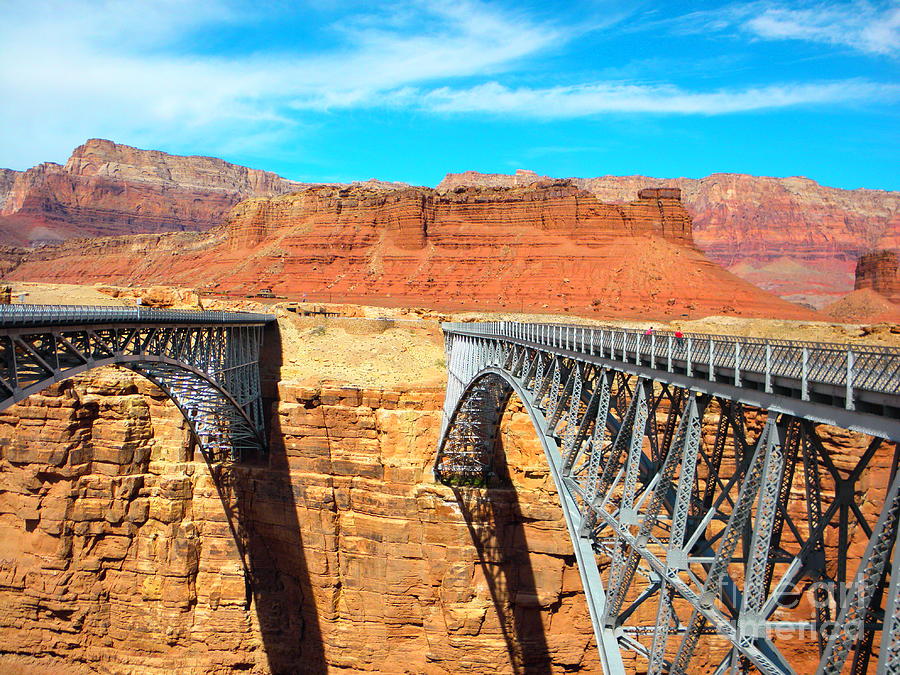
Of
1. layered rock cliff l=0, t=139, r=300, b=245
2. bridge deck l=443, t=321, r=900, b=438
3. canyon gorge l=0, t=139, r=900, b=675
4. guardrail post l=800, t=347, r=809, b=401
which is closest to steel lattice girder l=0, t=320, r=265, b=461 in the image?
canyon gorge l=0, t=139, r=900, b=675

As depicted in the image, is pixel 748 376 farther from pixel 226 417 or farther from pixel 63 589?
pixel 63 589

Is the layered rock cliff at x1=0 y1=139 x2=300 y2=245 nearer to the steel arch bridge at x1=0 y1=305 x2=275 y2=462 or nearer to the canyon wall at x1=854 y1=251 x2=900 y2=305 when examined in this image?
the steel arch bridge at x1=0 y1=305 x2=275 y2=462

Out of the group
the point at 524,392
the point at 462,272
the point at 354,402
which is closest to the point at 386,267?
the point at 462,272

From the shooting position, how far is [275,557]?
118ft

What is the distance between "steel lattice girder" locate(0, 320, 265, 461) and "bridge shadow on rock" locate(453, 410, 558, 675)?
12.9 meters

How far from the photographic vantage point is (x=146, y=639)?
3412 cm

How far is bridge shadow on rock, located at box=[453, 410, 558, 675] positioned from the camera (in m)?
31.3

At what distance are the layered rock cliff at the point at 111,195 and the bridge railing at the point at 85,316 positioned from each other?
153 meters

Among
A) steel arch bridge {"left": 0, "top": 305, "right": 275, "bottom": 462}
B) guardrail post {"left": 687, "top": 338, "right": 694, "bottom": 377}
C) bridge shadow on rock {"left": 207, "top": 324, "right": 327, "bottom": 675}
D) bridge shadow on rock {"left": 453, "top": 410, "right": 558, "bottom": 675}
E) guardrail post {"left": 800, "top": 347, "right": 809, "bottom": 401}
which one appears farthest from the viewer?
bridge shadow on rock {"left": 207, "top": 324, "right": 327, "bottom": 675}

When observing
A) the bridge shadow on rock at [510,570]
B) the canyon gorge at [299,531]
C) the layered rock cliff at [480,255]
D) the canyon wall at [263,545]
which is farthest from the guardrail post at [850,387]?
the layered rock cliff at [480,255]

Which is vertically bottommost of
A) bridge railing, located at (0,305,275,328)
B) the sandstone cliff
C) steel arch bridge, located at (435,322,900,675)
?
steel arch bridge, located at (435,322,900,675)

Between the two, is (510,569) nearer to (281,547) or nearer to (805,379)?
(281,547)

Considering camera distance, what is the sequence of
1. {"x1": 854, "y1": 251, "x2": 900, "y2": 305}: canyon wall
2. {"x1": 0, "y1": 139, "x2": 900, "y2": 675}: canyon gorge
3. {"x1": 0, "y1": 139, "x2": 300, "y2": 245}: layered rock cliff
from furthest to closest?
{"x1": 0, "y1": 139, "x2": 300, "y2": 245}: layered rock cliff < {"x1": 854, "y1": 251, "x2": 900, "y2": 305}: canyon wall < {"x1": 0, "y1": 139, "x2": 900, "y2": 675}: canyon gorge

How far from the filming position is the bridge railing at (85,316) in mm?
15141
